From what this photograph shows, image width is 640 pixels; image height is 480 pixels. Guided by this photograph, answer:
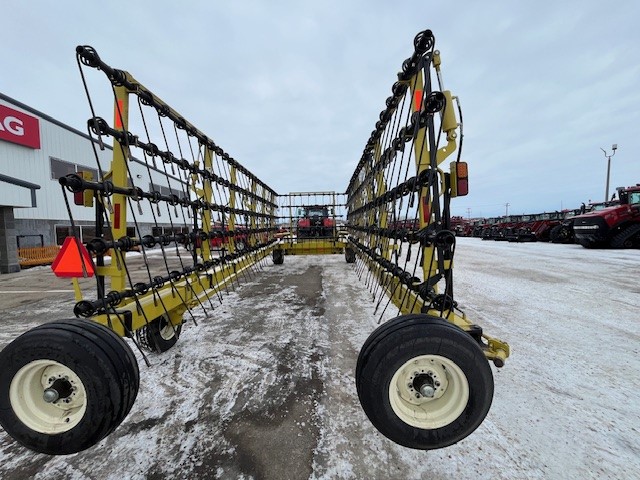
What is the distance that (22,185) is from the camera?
10.4 m

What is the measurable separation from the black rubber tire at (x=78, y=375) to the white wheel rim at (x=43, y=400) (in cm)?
2

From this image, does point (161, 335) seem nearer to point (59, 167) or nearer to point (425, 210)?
point (425, 210)

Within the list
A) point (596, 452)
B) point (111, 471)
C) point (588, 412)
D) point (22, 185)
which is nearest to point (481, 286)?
point (588, 412)

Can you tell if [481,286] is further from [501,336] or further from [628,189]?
[628,189]

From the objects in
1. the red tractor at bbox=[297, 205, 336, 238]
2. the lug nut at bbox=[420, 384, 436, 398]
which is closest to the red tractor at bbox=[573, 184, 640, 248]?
the red tractor at bbox=[297, 205, 336, 238]

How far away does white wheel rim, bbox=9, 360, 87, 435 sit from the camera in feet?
5.22

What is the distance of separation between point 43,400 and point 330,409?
1.76m

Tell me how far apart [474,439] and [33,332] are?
2665 millimetres

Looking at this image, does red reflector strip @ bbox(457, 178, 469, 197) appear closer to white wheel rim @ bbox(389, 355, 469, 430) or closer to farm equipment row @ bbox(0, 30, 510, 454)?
farm equipment row @ bbox(0, 30, 510, 454)

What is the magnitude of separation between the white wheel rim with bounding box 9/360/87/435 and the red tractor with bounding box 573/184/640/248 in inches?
679

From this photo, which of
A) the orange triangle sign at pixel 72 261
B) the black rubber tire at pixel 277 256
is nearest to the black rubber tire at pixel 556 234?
the black rubber tire at pixel 277 256

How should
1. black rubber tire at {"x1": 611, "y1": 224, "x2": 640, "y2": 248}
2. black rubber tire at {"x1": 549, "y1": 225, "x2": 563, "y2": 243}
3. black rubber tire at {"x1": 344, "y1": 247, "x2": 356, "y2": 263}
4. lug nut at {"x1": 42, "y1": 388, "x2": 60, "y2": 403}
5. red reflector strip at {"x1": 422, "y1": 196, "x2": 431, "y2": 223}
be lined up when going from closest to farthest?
lug nut at {"x1": 42, "y1": 388, "x2": 60, "y2": 403} < red reflector strip at {"x1": 422, "y1": 196, "x2": 431, "y2": 223} < black rubber tire at {"x1": 344, "y1": 247, "x2": 356, "y2": 263} < black rubber tire at {"x1": 611, "y1": 224, "x2": 640, "y2": 248} < black rubber tire at {"x1": 549, "y1": 225, "x2": 563, "y2": 243}

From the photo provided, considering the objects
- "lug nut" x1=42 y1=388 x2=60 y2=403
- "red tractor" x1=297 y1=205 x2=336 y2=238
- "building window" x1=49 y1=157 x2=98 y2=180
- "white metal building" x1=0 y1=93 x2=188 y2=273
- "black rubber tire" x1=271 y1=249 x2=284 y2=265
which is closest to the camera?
"lug nut" x1=42 y1=388 x2=60 y2=403

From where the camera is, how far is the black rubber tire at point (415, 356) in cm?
158
